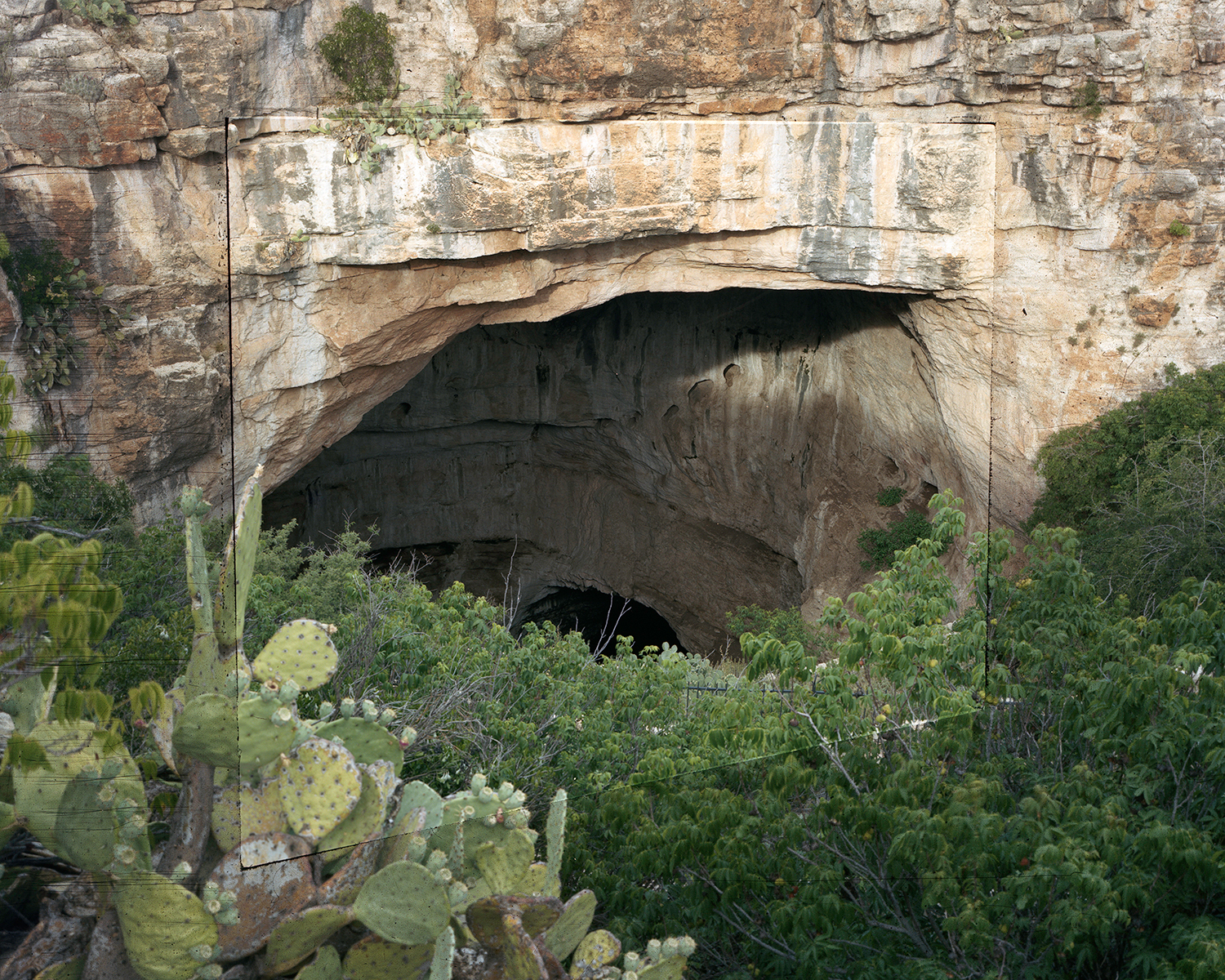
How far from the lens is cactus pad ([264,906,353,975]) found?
2.61m

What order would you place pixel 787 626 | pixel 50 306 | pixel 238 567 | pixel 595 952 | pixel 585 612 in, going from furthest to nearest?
1. pixel 585 612
2. pixel 787 626
3. pixel 50 306
4. pixel 595 952
5. pixel 238 567

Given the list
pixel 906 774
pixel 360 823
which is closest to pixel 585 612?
pixel 906 774

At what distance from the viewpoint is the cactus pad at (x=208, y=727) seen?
2.61m

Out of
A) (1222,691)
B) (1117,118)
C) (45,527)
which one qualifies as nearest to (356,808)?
(45,527)

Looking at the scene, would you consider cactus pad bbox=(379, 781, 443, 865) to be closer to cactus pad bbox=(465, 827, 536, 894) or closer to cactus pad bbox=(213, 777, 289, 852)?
cactus pad bbox=(465, 827, 536, 894)

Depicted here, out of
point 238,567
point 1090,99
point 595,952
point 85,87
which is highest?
point 1090,99

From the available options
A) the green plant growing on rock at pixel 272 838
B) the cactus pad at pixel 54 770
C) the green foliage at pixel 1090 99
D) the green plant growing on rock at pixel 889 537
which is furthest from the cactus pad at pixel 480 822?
the green plant growing on rock at pixel 889 537

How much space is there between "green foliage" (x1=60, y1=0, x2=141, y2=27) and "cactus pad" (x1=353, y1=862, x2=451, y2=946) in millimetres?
5563

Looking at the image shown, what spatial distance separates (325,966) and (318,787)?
49 cm

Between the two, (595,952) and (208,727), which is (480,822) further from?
(208,727)

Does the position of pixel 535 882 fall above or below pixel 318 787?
below

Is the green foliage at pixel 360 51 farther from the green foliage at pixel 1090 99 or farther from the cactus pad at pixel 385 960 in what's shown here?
the cactus pad at pixel 385 960

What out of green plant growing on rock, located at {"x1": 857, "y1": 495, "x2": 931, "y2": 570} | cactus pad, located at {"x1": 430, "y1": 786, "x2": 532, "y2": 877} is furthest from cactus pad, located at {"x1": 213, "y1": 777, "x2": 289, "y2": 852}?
green plant growing on rock, located at {"x1": 857, "y1": 495, "x2": 931, "y2": 570}

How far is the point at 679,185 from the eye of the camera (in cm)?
871
